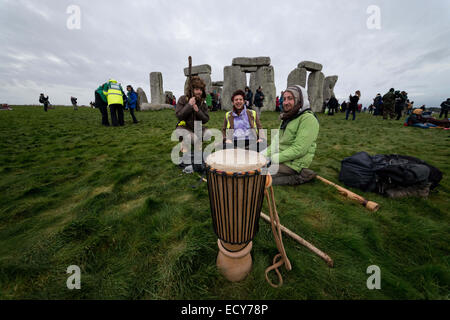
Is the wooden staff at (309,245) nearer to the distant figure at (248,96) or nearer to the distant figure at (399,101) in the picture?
the distant figure at (248,96)

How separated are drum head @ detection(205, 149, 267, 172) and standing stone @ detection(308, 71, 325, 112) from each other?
1507 centimetres

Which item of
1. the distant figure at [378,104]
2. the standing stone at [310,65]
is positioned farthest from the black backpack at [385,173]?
the distant figure at [378,104]

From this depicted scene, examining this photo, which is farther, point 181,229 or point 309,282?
point 181,229

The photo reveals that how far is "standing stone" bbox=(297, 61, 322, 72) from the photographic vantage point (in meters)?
13.4

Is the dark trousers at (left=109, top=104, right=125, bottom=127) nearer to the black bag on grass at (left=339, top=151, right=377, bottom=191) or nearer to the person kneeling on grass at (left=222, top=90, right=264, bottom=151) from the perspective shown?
the person kneeling on grass at (left=222, top=90, right=264, bottom=151)

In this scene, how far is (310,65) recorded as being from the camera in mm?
13469

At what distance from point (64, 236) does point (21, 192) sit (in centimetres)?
142

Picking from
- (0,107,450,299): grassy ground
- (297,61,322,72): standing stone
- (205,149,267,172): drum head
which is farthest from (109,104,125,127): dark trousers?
(297,61,322,72): standing stone

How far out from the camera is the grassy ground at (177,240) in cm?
124

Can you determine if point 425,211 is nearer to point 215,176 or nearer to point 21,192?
point 215,176

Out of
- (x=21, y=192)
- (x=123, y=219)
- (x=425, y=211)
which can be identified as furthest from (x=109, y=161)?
(x=425, y=211)

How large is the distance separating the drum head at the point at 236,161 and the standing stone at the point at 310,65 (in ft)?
49.3

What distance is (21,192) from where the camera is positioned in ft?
7.64
